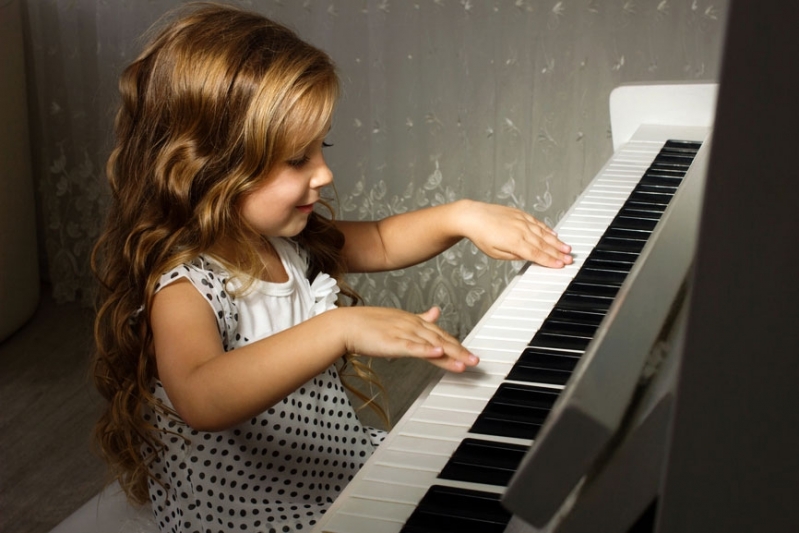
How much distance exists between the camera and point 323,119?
117cm

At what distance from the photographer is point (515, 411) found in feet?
2.75

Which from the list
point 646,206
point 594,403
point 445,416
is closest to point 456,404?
point 445,416

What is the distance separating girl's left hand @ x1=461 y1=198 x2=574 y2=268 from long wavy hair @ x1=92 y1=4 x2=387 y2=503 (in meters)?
0.30

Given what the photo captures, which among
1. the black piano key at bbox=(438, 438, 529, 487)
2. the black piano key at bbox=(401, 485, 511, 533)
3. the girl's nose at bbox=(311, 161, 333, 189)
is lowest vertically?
the black piano key at bbox=(438, 438, 529, 487)

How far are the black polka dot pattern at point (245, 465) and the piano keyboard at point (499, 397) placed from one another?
32 centimetres

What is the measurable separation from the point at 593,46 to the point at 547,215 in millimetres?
454

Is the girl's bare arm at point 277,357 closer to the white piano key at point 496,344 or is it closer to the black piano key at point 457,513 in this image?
the white piano key at point 496,344

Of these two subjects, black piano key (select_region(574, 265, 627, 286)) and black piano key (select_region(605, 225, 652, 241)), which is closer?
black piano key (select_region(574, 265, 627, 286))

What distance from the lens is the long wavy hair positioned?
1150mm

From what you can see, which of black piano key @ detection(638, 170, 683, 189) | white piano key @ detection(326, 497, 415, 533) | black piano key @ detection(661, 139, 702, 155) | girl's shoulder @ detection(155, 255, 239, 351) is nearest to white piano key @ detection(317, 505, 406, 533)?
white piano key @ detection(326, 497, 415, 533)

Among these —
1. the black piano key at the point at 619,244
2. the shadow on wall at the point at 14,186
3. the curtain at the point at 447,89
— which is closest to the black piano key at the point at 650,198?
the black piano key at the point at 619,244

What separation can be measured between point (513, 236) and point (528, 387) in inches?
16.6

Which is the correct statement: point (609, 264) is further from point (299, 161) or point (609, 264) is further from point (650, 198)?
point (299, 161)

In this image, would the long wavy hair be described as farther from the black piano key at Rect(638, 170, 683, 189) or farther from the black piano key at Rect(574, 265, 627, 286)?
the black piano key at Rect(638, 170, 683, 189)
